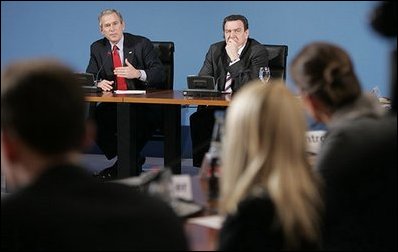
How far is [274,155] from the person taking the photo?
1.59 meters

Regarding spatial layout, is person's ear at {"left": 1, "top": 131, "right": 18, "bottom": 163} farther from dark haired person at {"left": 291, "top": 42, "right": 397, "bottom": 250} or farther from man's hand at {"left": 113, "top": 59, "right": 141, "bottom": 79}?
man's hand at {"left": 113, "top": 59, "right": 141, "bottom": 79}

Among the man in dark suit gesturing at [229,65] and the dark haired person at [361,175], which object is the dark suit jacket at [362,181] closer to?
the dark haired person at [361,175]

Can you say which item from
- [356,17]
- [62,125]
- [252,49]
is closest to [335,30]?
[356,17]

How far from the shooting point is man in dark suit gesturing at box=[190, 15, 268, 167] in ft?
16.8

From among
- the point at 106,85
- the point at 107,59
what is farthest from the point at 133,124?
the point at 107,59

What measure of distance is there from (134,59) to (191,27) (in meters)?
0.84

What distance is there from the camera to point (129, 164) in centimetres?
500

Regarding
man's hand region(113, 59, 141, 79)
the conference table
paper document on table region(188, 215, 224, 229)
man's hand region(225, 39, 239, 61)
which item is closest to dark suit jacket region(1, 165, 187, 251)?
paper document on table region(188, 215, 224, 229)

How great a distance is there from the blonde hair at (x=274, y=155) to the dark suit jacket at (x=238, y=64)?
338 centimetres

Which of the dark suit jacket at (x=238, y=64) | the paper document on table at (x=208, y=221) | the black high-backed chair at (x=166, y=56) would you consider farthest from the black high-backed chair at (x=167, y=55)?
the paper document on table at (x=208, y=221)

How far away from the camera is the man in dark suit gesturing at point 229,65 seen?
201 inches

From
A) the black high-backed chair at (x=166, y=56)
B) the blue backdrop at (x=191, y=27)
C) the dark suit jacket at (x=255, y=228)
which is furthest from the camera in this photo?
the blue backdrop at (x=191, y=27)

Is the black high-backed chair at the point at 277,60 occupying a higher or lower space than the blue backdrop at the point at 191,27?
lower

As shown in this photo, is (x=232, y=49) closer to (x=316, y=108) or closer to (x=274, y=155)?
(x=316, y=108)
